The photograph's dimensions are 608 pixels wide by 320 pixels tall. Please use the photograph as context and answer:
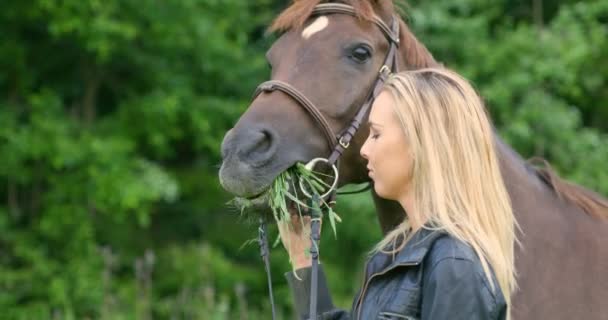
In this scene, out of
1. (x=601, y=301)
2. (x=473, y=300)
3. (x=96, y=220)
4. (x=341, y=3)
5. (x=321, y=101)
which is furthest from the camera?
(x=96, y=220)

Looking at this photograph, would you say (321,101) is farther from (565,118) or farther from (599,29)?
(599,29)

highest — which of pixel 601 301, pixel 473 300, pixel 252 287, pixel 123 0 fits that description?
pixel 123 0

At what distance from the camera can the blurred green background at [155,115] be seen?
7.95 metres

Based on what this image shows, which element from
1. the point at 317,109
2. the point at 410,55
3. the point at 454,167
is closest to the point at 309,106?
the point at 317,109

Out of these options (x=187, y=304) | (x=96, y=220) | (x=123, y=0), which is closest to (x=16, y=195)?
(x=96, y=220)

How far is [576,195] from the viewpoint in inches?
127

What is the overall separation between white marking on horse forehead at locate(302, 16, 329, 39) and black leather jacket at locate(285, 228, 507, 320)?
1438 millimetres

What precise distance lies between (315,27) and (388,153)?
134 centimetres

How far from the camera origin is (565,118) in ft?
26.0

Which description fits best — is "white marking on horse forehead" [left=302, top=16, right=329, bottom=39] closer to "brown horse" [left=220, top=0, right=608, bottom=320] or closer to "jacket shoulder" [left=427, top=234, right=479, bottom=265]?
"brown horse" [left=220, top=0, right=608, bottom=320]

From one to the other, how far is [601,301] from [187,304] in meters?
4.45

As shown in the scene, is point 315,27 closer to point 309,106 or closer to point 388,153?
point 309,106

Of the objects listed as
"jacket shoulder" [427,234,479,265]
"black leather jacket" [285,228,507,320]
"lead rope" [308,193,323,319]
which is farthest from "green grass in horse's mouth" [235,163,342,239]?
"jacket shoulder" [427,234,479,265]

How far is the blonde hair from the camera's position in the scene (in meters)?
2.04
